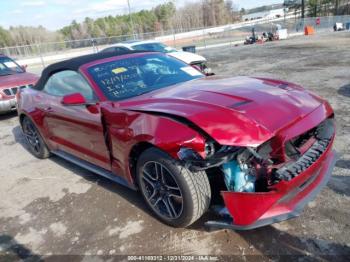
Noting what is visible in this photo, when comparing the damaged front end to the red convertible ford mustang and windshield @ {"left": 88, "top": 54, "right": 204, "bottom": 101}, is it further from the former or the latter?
windshield @ {"left": 88, "top": 54, "right": 204, "bottom": 101}

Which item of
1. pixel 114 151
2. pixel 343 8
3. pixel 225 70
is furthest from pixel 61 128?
pixel 343 8

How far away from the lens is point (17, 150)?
6.16 metres

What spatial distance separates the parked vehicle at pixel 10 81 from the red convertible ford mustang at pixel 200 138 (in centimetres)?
495

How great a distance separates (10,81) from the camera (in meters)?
8.59

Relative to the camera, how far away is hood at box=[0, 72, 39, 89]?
8.47m

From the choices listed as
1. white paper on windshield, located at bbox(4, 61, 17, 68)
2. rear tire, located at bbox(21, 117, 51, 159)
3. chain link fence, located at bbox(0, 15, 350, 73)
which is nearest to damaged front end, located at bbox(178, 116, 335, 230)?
rear tire, located at bbox(21, 117, 51, 159)

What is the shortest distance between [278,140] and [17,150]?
5233 mm

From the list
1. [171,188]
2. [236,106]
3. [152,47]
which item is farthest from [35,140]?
[152,47]

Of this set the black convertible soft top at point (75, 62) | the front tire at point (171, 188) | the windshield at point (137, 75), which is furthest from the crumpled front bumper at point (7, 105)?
the front tire at point (171, 188)

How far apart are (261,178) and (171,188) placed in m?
0.80

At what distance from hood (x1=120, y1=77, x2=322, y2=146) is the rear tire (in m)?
2.58

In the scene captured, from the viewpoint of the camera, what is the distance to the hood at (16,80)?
8469 mm

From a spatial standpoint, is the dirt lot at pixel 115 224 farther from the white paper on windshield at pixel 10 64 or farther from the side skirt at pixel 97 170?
the white paper on windshield at pixel 10 64

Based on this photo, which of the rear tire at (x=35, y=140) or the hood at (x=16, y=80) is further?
the hood at (x=16, y=80)
